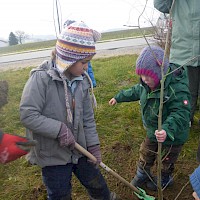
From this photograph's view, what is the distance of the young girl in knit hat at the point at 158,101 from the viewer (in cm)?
195

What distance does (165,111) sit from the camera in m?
2.13

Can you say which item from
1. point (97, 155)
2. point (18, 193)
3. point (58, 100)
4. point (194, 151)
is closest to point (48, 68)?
point (58, 100)

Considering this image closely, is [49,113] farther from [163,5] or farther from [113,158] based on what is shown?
[163,5]

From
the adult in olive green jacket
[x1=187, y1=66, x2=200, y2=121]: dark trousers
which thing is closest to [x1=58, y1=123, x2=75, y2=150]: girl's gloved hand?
the adult in olive green jacket

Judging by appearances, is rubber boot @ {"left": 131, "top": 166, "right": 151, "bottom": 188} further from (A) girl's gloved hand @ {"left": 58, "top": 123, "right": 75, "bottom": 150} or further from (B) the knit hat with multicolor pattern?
(B) the knit hat with multicolor pattern

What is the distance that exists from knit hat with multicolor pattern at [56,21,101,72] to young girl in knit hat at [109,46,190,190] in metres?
0.42

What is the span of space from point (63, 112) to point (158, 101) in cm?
73

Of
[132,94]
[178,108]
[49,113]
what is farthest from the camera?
[132,94]

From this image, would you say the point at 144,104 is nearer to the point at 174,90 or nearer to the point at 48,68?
the point at 174,90

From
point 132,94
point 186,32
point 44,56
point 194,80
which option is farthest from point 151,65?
point 44,56

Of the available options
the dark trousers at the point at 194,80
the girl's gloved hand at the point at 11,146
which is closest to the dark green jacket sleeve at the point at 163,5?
the dark trousers at the point at 194,80

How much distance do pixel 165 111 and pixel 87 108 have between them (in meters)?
0.59

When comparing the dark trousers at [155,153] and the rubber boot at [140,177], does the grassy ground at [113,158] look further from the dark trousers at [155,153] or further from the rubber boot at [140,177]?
the dark trousers at [155,153]

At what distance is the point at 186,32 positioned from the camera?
2.85m
